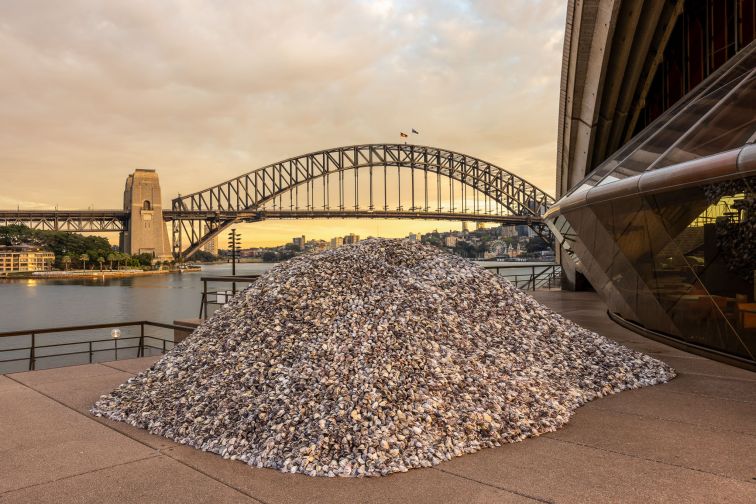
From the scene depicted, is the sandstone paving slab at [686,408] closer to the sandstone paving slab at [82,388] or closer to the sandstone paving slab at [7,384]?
the sandstone paving slab at [82,388]

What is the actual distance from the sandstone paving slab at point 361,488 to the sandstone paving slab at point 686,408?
6.59 feet

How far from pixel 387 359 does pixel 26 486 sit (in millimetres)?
2734

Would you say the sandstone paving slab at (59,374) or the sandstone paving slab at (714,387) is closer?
the sandstone paving slab at (714,387)

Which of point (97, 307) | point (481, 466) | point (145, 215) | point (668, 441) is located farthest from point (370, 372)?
point (145, 215)

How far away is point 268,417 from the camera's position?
4.42m

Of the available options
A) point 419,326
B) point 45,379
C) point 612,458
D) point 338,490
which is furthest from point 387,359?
point 45,379

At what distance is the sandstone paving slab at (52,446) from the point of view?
152 inches

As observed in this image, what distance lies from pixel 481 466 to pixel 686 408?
235 centimetres

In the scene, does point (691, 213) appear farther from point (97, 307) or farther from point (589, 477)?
point (97, 307)

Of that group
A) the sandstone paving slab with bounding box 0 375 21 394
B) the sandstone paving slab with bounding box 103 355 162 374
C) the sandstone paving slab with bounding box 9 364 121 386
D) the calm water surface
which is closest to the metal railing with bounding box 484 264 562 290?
the sandstone paving slab with bounding box 103 355 162 374

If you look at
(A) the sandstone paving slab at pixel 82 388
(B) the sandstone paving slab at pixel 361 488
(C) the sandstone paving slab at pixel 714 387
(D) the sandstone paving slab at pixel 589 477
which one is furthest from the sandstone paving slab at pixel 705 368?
(A) the sandstone paving slab at pixel 82 388

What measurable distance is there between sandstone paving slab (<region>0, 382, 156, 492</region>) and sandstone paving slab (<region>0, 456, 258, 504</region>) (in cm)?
16

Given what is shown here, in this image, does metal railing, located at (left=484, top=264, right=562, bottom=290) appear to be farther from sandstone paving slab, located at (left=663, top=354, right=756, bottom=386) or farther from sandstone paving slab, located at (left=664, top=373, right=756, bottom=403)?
sandstone paving slab, located at (left=664, top=373, right=756, bottom=403)

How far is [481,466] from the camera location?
3.84 meters
